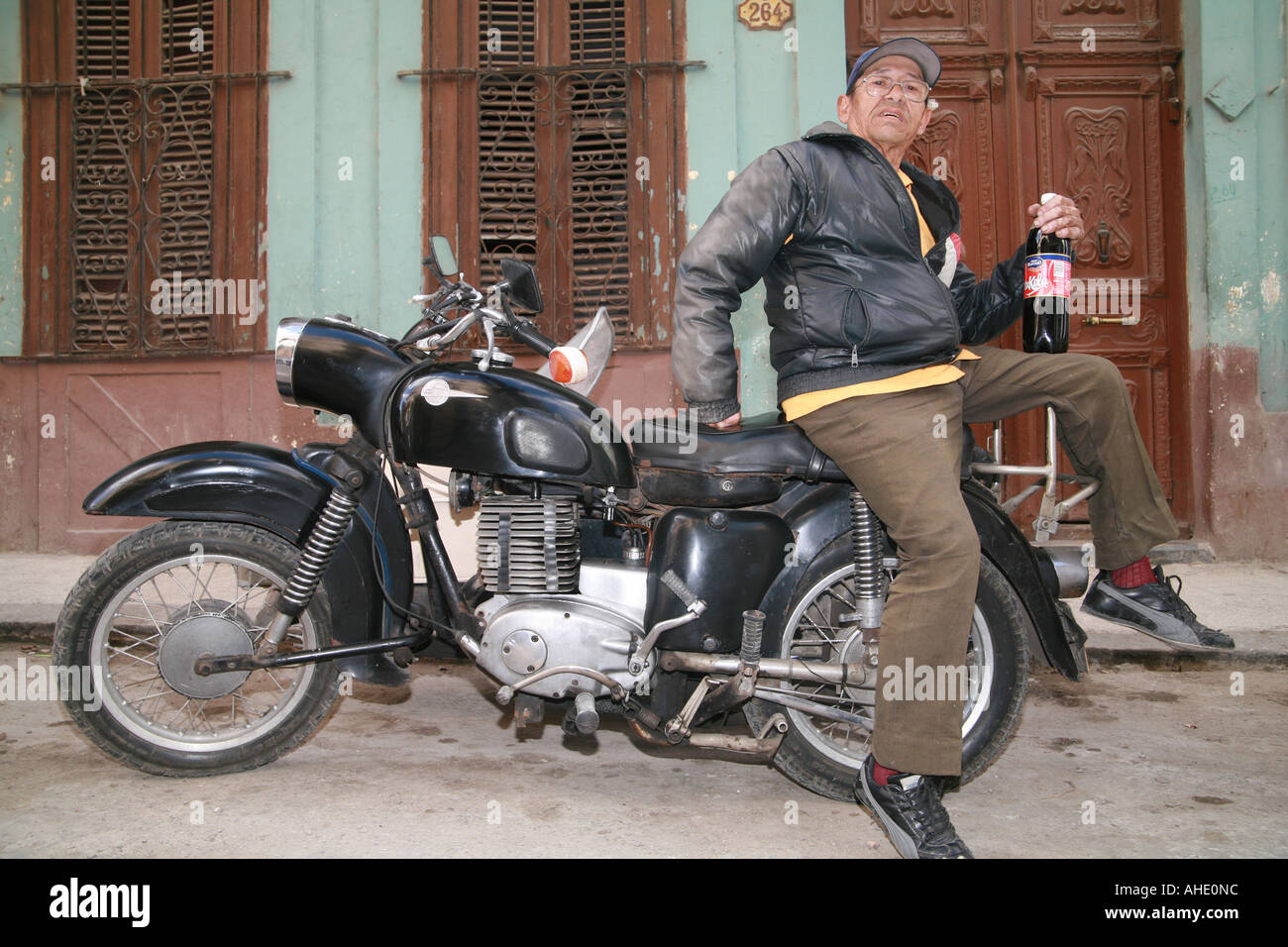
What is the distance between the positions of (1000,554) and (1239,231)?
461 cm

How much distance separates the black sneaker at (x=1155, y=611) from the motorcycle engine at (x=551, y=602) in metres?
1.41

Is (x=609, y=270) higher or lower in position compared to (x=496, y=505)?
higher

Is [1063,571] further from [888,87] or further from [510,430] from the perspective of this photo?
[510,430]

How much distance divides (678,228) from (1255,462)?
155 inches

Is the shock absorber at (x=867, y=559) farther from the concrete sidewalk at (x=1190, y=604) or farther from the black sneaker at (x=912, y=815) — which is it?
the concrete sidewalk at (x=1190, y=604)

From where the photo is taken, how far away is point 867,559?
104 inches

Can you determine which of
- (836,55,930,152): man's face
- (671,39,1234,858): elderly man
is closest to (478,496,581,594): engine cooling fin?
(671,39,1234,858): elderly man

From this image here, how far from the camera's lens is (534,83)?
6.22 meters

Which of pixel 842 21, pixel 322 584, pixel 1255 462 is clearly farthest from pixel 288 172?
pixel 1255 462

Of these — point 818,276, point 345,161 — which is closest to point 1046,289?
point 818,276

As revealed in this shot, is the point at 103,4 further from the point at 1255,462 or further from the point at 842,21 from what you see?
the point at 1255,462

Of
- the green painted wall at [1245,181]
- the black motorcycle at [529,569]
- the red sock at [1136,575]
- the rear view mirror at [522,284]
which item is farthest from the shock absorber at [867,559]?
the green painted wall at [1245,181]

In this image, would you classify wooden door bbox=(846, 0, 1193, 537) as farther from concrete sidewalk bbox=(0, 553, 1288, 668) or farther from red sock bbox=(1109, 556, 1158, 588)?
red sock bbox=(1109, 556, 1158, 588)

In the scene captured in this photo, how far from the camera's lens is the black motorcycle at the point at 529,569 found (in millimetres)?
2650
